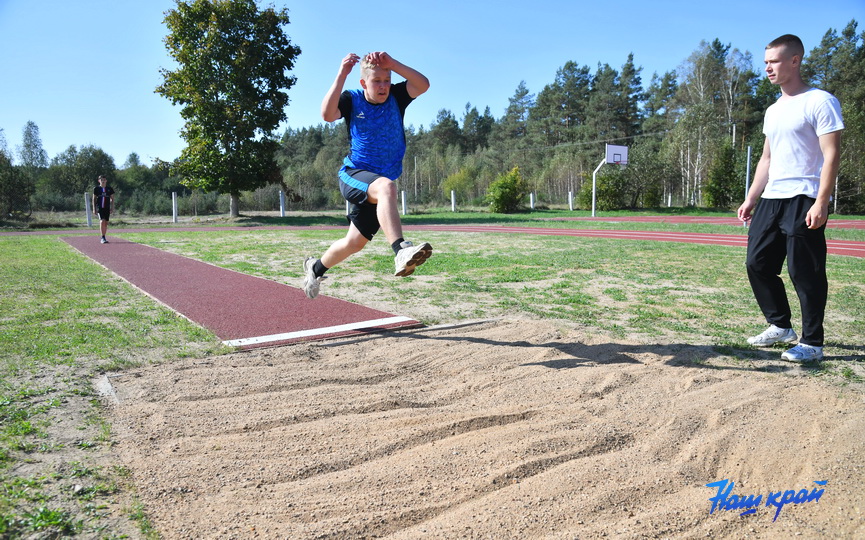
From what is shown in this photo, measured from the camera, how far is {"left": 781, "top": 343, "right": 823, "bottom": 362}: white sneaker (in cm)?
414

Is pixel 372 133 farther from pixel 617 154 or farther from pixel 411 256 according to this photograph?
pixel 617 154

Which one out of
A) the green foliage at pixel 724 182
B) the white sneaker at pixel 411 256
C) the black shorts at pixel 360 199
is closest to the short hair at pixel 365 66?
the black shorts at pixel 360 199

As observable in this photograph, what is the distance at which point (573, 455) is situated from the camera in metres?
2.63

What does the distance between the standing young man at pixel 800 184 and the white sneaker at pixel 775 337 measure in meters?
0.30

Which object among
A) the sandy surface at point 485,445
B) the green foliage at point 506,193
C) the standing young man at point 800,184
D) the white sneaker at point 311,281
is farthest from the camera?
the green foliage at point 506,193

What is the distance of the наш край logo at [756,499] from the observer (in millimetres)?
2215

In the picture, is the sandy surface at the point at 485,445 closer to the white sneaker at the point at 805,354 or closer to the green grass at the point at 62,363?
the white sneaker at the point at 805,354

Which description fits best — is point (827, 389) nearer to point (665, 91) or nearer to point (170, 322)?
point (170, 322)

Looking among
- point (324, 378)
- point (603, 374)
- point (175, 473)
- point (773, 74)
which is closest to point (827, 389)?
point (603, 374)

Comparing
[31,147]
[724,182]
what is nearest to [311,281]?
[724,182]

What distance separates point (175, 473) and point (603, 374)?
8.55ft

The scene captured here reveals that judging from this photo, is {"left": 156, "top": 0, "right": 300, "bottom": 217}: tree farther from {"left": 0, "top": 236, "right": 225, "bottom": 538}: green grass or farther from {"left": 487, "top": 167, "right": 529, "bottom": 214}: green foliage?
{"left": 0, "top": 236, "right": 225, "bottom": 538}: green grass

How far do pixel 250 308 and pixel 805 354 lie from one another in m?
5.05

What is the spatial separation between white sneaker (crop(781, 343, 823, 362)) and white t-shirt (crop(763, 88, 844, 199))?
3.62 feet
